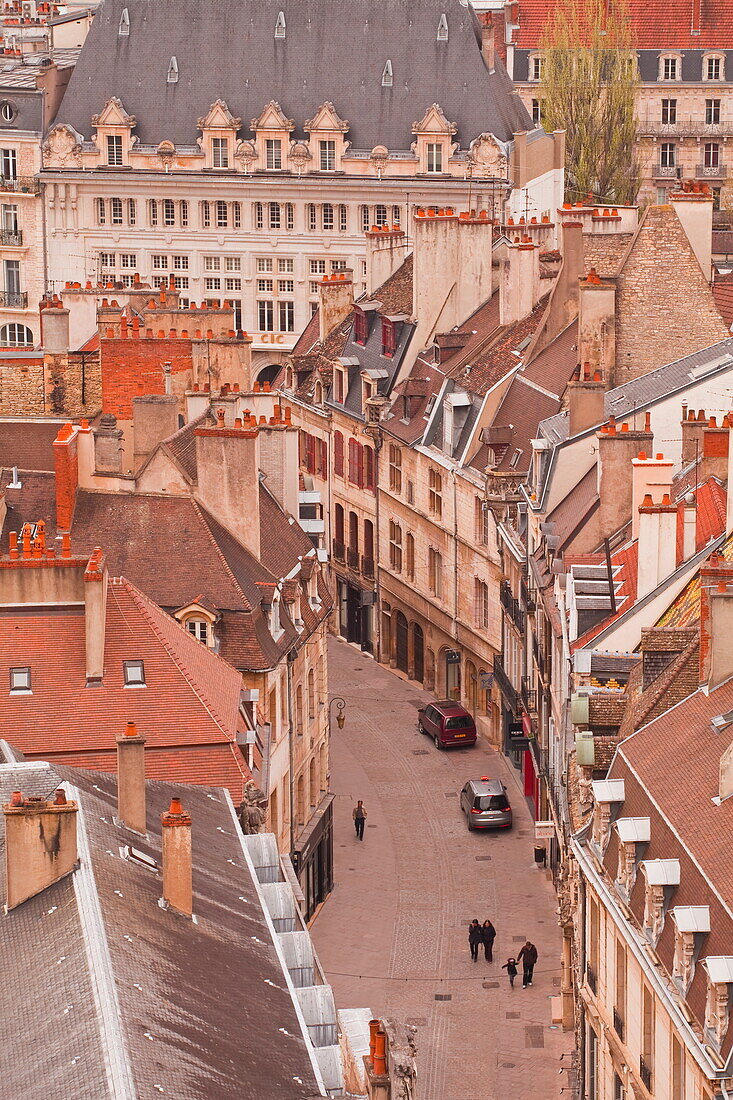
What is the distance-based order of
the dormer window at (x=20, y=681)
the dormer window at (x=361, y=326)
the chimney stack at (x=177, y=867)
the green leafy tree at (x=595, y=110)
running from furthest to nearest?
the green leafy tree at (x=595, y=110) → the dormer window at (x=361, y=326) → the dormer window at (x=20, y=681) → the chimney stack at (x=177, y=867)

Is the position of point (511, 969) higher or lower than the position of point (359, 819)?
lower

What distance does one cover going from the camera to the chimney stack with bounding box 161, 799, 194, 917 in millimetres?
34719

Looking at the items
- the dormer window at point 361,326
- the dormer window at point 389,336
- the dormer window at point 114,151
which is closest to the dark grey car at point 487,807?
the dormer window at point 389,336

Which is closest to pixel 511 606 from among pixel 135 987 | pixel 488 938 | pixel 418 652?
pixel 418 652

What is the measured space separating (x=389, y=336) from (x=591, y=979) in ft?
144

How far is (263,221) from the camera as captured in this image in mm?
121750

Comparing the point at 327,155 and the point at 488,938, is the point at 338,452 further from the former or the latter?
the point at 327,155

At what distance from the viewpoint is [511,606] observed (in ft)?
226

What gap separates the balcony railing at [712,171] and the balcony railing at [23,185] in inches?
1769

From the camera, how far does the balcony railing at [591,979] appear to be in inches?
1724

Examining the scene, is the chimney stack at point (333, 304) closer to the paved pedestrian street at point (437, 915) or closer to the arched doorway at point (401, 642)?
the arched doorway at point (401, 642)

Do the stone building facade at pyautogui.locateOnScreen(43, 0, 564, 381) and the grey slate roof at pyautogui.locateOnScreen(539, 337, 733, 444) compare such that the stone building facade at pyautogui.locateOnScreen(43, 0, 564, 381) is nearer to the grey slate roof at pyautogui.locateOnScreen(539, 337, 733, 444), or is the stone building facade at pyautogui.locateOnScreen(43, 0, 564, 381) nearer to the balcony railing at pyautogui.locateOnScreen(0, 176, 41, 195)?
the balcony railing at pyautogui.locateOnScreen(0, 176, 41, 195)

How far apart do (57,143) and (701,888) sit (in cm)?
9227

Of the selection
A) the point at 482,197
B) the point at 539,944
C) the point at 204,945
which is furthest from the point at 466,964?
the point at 482,197
